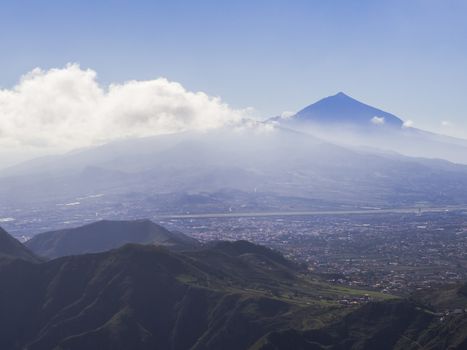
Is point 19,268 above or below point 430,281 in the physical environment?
above

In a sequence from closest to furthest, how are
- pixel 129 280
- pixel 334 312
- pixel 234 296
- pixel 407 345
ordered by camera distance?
pixel 407 345 → pixel 334 312 → pixel 234 296 → pixel 129 280

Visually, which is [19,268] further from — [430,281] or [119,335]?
[430,281]

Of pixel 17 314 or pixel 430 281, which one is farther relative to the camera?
pixel 430 281

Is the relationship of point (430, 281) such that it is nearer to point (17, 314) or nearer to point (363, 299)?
point (363, 299)

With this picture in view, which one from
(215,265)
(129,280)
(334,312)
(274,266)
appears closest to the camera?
(334,312)

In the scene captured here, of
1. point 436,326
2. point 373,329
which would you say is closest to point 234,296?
point 373,329

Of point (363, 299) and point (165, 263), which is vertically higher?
point (165, 263)

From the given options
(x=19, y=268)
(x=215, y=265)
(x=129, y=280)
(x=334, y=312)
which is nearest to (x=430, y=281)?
(x=215, y=265)

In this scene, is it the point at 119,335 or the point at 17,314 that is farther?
the point at 17,314

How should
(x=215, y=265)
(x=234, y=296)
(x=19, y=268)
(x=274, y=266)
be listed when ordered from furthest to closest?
(x=274, y=266) < (x=215, y=265) < (x=19, y=268) < (x=234, y=296)
